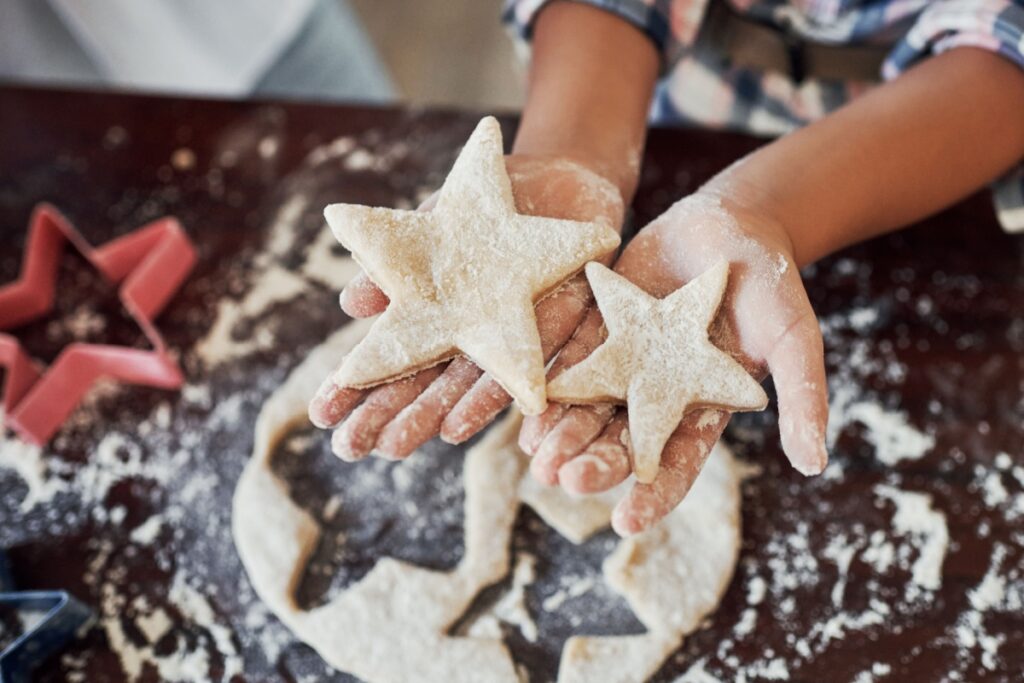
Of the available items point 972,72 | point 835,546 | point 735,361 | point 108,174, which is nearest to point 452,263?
point 735,361

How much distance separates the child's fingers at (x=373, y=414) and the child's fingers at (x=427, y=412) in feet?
0.04

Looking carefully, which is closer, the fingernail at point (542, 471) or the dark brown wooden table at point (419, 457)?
the fingernail at point (542, 471)

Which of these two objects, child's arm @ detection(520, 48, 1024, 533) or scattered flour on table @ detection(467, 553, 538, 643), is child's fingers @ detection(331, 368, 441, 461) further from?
scattered flour on table @ detection(467, 553, 538, 643)

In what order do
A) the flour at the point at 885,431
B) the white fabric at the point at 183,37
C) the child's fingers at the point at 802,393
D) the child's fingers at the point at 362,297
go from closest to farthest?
the child's fingers at the point at 802,393 < the child's fingers at the point at 362,297 < the flour at the point at 885,431 < the white fabric at the point at 183,37

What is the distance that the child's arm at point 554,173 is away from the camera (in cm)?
90

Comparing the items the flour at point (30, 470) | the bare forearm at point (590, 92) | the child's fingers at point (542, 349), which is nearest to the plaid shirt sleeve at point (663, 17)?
the bare forearm at point (590, 92)

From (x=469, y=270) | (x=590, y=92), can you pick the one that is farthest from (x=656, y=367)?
(x=590, y=92)

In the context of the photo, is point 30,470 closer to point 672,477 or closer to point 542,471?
point 542,471

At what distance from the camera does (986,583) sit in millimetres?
1074

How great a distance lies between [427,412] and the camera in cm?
90

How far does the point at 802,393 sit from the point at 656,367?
0.46 feet

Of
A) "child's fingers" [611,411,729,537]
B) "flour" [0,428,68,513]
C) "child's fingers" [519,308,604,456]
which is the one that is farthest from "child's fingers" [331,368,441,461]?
"flour" [0,428,68,513]

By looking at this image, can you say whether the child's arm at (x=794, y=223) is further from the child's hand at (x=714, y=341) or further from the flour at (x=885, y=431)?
the flour at (x=885, y=431)

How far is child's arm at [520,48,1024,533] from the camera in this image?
843mm
